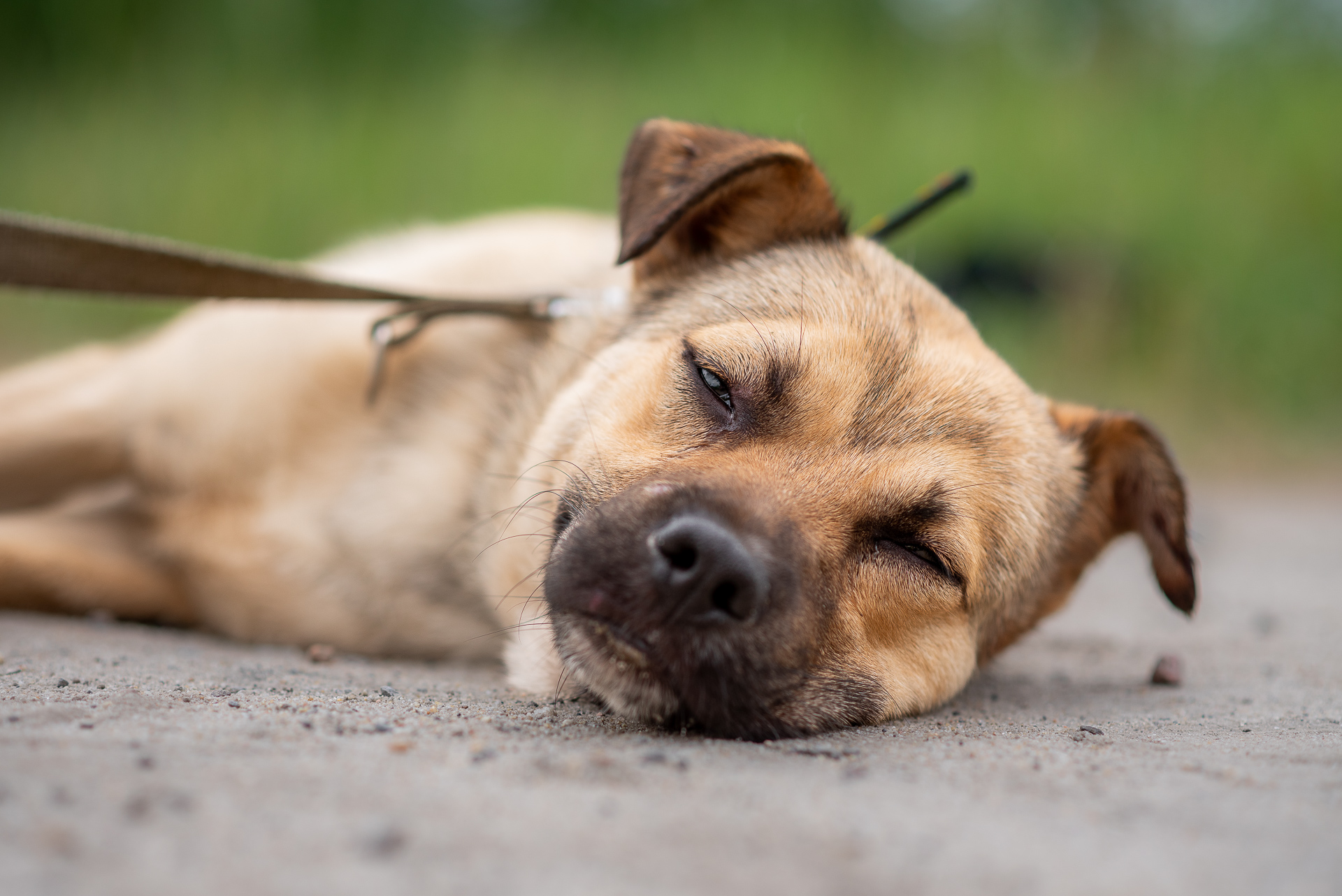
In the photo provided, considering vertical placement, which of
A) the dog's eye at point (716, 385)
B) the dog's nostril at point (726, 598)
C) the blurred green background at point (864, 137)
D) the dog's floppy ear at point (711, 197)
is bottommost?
the dog's nostril at point (726, 598)

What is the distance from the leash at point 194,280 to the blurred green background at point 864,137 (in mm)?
5225

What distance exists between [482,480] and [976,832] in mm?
2161

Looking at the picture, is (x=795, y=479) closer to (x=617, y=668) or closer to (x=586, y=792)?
(x=617, y=668)

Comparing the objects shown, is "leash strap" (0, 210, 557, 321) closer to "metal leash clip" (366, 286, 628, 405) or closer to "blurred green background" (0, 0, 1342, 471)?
"metal leash clip" (366, 286, 628, 405)

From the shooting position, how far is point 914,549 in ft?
9.21

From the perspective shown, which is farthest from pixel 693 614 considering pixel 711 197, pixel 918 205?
pixel 918 205

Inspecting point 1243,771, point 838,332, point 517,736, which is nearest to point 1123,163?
point 838,332

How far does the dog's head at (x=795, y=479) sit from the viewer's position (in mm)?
2314

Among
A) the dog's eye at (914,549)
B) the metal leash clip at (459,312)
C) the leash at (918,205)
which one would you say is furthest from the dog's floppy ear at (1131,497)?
the metal leash clip at (459,312)

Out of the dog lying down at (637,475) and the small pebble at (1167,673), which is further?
the small pebble at (1167,673)

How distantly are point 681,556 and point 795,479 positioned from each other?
1.75 ft

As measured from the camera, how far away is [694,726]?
95.2 inches

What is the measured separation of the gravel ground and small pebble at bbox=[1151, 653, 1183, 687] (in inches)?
12.2

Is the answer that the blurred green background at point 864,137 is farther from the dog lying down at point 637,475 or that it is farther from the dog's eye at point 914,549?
the dog's eye at point 914,549
